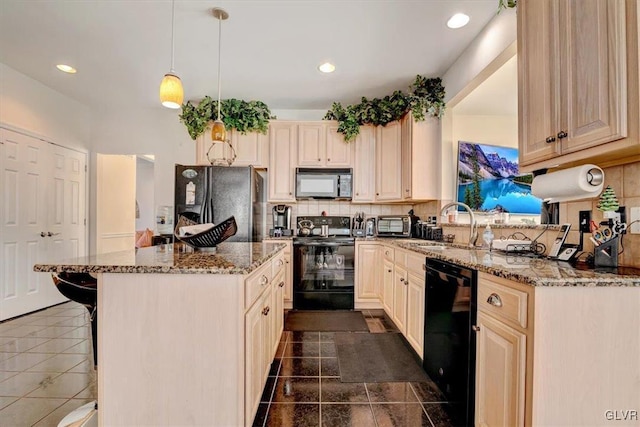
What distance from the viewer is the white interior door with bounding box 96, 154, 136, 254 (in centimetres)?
434

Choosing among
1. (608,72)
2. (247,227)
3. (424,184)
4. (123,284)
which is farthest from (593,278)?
(247,227)

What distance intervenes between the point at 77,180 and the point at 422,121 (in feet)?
14.9

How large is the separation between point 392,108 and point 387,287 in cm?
211

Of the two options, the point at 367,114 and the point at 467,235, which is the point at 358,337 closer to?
the point at 467,235

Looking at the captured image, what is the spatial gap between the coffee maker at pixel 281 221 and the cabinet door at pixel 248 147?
0.65 m

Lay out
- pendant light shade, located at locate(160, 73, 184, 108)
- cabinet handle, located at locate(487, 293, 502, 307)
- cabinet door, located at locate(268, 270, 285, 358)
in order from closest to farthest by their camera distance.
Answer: cabinet handle, located at locate(487, 293, 502, 307) → pendant light shade, located at locate(160, 73, 184, 108) → cabinet door, located at locate(268, 270, 285, 358)

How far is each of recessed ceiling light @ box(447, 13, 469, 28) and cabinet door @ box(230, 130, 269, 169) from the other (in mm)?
2355

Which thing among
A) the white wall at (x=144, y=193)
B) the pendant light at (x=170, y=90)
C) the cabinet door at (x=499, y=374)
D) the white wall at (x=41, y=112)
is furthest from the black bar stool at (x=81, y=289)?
the white wall at (x=144, y=193)

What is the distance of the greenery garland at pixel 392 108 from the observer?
3227 millimetres

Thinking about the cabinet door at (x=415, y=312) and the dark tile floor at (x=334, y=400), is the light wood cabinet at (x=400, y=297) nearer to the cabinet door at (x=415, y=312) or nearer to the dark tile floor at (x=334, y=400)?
the cabinet door at (x=415, y=312)

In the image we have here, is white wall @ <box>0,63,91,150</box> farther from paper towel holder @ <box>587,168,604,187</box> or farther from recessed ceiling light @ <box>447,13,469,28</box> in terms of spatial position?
paper towel holder @ <box>587,168,604,187</box>

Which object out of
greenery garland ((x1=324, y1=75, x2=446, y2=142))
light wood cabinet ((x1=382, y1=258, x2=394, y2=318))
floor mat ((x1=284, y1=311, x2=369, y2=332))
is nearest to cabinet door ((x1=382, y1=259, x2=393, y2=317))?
light wood cabinet ((x1=382, y1=258, x2=394, y2=318))

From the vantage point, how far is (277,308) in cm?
229

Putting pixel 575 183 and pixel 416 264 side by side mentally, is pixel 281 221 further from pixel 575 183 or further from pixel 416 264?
pixel 575 183
